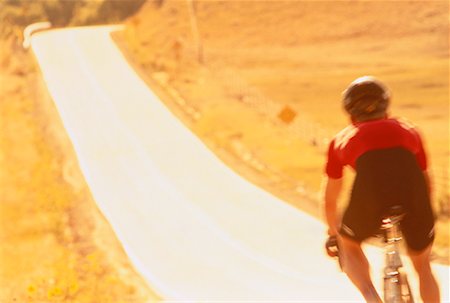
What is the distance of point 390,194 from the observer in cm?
408

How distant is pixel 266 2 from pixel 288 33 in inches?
273

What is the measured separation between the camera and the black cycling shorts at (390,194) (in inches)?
161

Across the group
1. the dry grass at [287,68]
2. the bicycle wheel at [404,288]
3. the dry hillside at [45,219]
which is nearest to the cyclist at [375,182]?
the bicycle wheel at [404,288]

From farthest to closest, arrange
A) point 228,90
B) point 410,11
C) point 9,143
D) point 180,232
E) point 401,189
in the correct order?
1. point 410,11
2. point 228,90
3. point 9,143
4. point 180,232
5. point 401,189

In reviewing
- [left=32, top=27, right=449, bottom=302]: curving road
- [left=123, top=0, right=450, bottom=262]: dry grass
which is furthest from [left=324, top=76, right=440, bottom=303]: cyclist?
[left=123, top=0, right=450, bottom=262]: dry grass

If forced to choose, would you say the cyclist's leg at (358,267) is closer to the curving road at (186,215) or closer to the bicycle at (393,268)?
the bicycle at (393,268)

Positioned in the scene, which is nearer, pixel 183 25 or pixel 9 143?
pixel 9 143

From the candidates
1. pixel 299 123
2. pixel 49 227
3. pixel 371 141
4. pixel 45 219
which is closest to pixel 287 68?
pixel 299 123

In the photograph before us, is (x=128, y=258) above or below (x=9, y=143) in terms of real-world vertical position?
above

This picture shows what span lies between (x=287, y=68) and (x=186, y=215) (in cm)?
2914

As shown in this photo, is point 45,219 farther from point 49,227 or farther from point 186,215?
point 186,215

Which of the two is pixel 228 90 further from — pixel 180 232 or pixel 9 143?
pixel 180 232

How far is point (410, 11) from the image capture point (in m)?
53.0

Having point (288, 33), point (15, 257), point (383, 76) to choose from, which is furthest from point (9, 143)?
point (288, 33)
